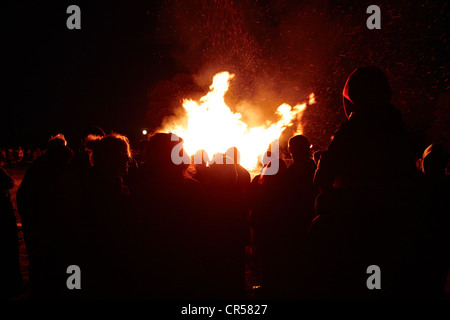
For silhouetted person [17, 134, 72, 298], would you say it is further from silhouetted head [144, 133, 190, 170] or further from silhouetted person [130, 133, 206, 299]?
silhouetted head [144, 133, 190, 170]

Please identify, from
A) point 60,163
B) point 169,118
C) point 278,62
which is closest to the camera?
point 60,163

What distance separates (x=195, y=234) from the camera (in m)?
2.36

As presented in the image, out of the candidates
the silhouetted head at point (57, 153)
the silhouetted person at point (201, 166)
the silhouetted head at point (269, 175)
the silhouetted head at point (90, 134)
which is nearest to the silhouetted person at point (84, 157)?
the silhouetted head at point (90, 134)

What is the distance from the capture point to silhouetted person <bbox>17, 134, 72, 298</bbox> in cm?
296

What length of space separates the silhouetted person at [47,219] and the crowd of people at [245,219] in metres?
0.01

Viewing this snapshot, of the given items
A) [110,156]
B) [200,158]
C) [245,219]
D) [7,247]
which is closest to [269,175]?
[245,219]

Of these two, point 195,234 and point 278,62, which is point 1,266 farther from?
point 278,62

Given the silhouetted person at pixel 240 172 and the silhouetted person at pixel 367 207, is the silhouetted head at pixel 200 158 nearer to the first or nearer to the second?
the silhouetted person at pixel 240 172

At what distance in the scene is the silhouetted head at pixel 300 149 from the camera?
12.1 ft

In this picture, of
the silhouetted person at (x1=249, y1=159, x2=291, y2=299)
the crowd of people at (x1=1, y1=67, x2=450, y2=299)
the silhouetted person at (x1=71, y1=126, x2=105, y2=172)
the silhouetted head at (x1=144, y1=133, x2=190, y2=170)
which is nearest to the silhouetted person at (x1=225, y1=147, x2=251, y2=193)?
the crowd of people at (x1=1, y1=67, x2=450, y2=299)

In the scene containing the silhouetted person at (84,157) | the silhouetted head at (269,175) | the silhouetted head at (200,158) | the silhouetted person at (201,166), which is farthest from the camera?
the silhouetted head at (200,158)

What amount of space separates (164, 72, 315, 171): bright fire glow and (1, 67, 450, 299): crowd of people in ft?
12.3
